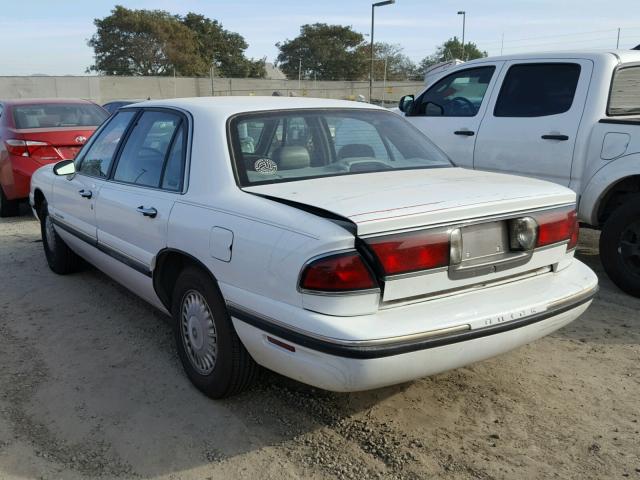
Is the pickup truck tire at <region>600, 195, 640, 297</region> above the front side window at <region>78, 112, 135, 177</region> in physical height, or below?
below

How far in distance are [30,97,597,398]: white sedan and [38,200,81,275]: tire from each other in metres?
1.50

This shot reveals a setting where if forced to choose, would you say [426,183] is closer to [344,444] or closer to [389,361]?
[389,361]

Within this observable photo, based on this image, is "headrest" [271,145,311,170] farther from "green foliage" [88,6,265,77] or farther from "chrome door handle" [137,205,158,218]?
"green foliage" [88,6,265,77]

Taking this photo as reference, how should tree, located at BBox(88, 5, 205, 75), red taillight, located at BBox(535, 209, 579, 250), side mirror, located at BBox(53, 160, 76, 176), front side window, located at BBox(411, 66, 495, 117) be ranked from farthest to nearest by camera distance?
tree, located at BBox(88, 5, 205, 75) → front side window, located at BBox(411, 66, 495, 117) → side mirror, located at BBox(53, 160, 76, 176) → red taillight, located at BBox(535, 209, 579, 250)

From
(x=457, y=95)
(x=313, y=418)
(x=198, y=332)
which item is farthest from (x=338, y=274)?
(x=457, y=95)

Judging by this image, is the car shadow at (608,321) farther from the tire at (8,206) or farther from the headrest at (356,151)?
the tire at (8,206)

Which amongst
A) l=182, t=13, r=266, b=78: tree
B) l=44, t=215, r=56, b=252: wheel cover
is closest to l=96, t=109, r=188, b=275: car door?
l=44, t=215, r=56, b=252: wheel cover

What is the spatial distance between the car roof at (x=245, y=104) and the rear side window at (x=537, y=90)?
2089mm

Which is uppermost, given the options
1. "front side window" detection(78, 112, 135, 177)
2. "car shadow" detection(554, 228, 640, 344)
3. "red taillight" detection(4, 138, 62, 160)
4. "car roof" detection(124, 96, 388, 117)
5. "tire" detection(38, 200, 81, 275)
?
"car roof" detection(124, 96, 388, 117)

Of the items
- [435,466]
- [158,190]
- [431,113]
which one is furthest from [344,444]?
[431,113]

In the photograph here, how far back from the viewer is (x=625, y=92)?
17.0 ft

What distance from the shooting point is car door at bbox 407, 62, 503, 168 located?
591cm

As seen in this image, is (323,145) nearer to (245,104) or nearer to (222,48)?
(245,104)

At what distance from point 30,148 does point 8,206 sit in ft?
3.20
